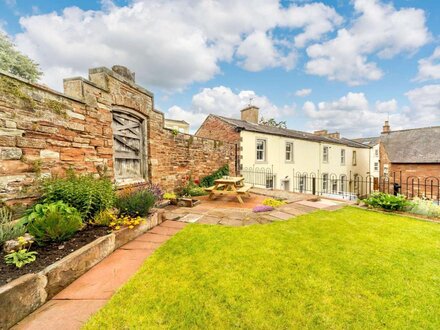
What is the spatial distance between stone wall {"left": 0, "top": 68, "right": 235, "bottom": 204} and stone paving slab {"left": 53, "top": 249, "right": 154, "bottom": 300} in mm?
1911

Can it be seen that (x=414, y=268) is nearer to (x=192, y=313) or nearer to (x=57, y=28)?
(x=192, y=313)

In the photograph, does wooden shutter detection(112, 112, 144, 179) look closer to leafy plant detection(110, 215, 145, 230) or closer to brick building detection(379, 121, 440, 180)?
leafy plant detection(110, 215, 145, 230)

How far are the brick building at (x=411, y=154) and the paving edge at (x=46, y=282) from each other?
21885 mm

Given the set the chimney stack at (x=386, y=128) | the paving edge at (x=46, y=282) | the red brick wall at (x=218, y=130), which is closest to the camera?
the paving edge at (x=46, y=282)

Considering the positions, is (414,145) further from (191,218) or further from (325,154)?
(191,218)

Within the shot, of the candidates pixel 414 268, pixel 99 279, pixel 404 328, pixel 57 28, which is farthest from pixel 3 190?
pixel 414 268

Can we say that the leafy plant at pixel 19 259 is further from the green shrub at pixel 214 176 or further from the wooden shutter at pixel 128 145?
the green shrub at pixel 214 176

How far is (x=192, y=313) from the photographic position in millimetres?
1908

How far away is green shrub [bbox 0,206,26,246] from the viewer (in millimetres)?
2564

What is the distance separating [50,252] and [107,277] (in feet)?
2.62

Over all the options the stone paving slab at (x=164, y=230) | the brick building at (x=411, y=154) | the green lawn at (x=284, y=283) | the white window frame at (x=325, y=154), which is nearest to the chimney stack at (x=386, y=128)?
the brick building at (x=411, y=154)

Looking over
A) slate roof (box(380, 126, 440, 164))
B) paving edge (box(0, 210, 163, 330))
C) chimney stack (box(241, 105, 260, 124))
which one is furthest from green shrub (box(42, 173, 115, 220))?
slate roof (box(380, 126, 440, 164))

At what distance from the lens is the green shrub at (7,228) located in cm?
256

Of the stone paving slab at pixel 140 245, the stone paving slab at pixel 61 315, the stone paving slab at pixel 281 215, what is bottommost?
the stone paving slab at pixel 61 315
